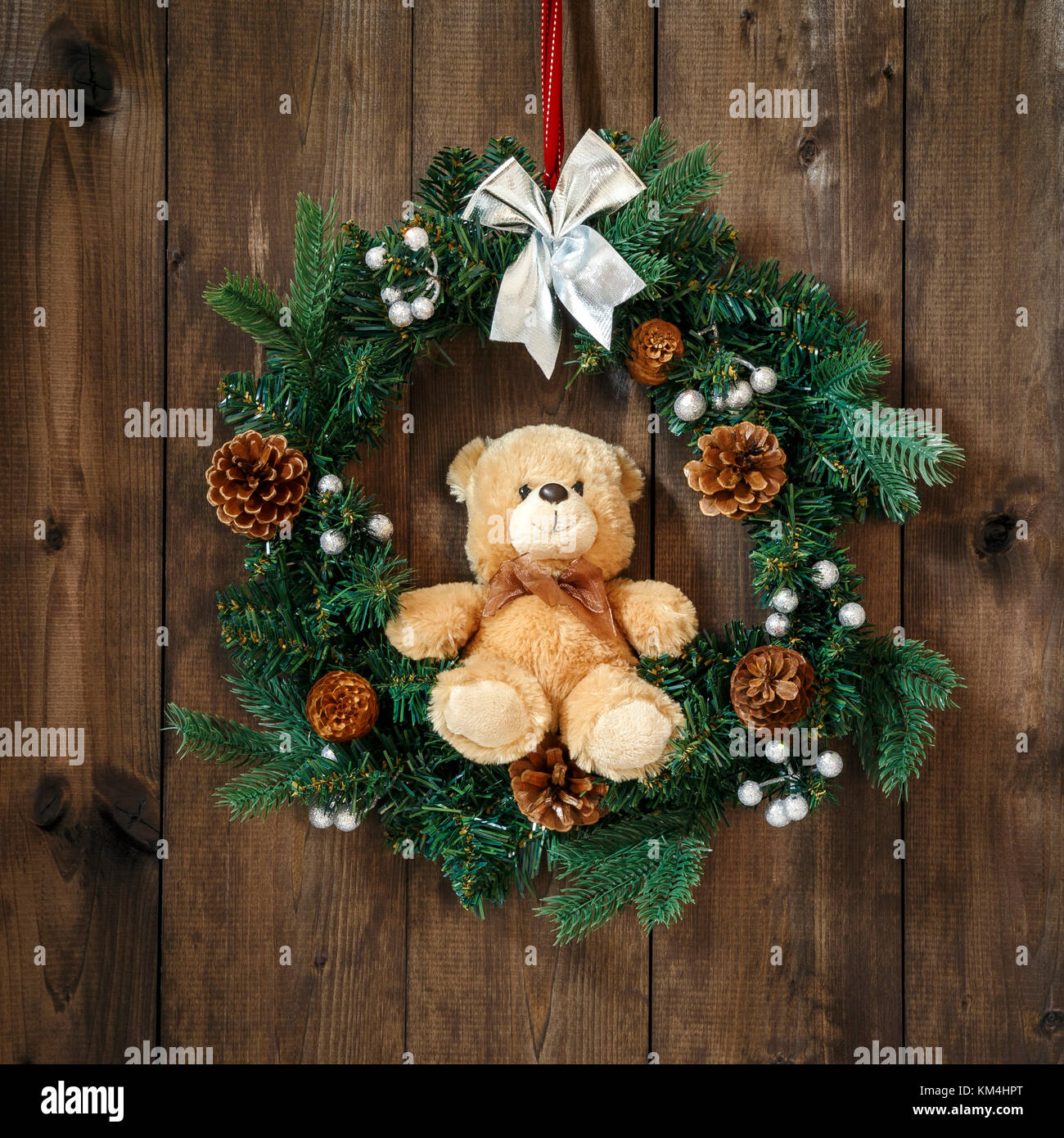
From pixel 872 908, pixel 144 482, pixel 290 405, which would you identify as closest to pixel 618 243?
pixel 290 405

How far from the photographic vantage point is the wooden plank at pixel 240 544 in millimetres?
1088

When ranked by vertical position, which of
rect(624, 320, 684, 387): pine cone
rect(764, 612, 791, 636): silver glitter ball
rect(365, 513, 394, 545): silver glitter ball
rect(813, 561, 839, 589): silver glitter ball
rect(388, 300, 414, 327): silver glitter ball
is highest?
rect(388, 300, 414, 327): silver glitter ball

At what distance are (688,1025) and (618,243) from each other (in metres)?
1.01

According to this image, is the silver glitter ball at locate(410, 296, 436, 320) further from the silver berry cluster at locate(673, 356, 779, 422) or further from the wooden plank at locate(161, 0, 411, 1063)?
the silver berry cluster at locate(673, 356, 779, 422)

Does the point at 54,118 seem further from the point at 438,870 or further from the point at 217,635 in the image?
the point at 438,870

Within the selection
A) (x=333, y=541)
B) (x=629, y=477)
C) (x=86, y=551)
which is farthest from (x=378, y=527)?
(x=86, y=551)

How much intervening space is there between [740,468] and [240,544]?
25.8 inches

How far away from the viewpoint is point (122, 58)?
109 cm

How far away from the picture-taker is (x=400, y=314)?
979 mm

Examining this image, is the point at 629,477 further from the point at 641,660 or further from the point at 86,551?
the point at 86,551

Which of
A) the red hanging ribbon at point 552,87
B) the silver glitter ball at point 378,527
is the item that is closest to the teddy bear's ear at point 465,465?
the silver glitter ball at point 378,527

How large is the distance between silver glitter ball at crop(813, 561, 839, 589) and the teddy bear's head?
222 mm

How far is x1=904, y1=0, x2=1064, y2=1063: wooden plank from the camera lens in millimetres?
1097

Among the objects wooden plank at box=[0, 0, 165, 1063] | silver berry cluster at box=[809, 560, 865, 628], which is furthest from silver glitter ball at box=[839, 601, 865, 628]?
wooden plank at box=[0, 0, 165, 1063]
